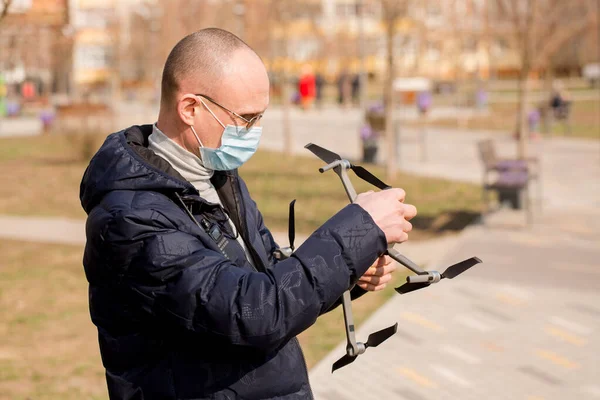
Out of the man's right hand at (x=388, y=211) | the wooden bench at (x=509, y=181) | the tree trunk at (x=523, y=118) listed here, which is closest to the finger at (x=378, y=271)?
the man's right hand at (x=388, y=211)

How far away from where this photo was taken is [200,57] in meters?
2.30

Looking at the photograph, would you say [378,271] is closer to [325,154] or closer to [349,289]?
[349,289]

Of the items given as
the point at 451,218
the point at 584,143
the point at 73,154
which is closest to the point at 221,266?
the point at 451,218

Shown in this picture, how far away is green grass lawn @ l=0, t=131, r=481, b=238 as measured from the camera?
11.8m

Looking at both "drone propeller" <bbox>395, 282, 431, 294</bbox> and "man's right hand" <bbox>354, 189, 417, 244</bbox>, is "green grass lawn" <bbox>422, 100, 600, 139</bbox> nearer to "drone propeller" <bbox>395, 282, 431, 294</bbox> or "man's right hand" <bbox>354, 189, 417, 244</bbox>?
"drone propeller" <bbox>395, 282, 431, 294</bbox>

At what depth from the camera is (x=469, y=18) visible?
131ft

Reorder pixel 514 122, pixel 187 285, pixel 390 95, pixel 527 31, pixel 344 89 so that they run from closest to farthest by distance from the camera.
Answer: pixel 187 285 < pixel 527 31 < pixel 390 95 < pixel 514 122 < pixel 344 89

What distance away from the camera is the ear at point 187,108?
7.59 ft

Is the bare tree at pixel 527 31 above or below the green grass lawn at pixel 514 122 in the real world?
above

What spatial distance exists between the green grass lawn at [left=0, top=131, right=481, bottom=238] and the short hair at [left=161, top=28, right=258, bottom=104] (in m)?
7.97

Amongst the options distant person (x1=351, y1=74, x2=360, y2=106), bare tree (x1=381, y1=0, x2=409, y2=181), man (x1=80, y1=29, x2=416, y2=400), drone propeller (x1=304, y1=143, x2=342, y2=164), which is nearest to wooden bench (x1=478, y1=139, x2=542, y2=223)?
bare tree (x1=381, y1=0, x2=409, y2=181)

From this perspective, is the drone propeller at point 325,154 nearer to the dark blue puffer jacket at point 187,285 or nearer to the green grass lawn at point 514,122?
the dark blue puffer jacket at point 187,285

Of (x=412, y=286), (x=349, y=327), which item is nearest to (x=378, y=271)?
(x=412, y=286)

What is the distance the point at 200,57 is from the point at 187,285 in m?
0.57
